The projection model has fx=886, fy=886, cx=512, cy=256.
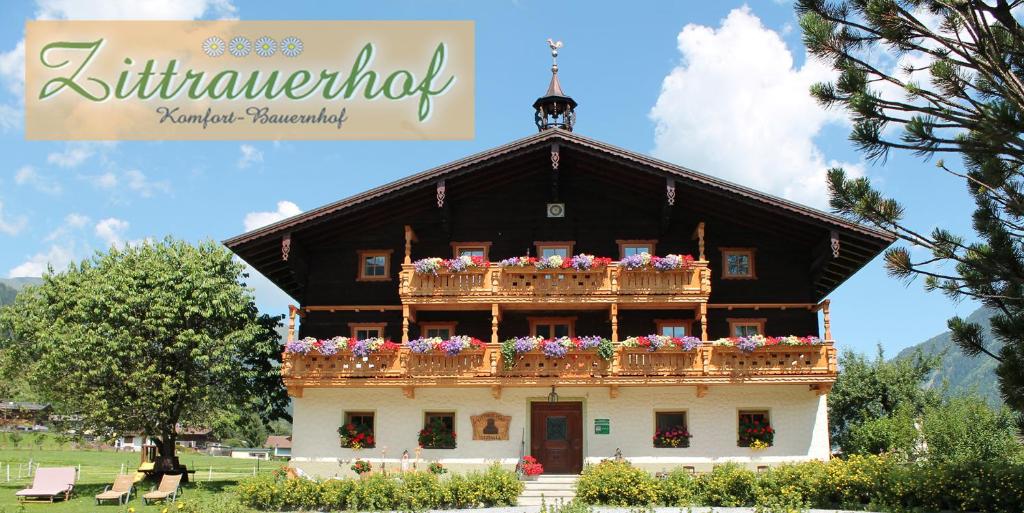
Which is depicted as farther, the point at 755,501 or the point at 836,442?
the point at 836,442

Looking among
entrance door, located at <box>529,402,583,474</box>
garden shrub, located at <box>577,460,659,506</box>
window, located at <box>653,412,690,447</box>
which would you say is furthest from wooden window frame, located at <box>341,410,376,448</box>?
window, located at <box>653,412,690,447</box>

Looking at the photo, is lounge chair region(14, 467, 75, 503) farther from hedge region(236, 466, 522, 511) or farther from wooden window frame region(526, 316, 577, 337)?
wooden window frame region(526, 316, 577, 337)

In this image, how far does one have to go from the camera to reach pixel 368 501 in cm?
2033

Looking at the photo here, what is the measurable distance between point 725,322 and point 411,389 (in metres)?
9.33

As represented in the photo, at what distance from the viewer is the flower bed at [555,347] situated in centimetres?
2388

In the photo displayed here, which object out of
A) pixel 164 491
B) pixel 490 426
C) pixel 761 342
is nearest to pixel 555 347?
pixel 490 426

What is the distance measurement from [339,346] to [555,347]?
19.5 feet

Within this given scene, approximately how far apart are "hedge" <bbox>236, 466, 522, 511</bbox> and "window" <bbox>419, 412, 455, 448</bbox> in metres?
3.48

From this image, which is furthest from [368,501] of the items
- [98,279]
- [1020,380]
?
[1020,380]

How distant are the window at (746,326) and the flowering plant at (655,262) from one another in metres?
2.56

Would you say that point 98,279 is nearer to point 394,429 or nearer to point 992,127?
point 394,429

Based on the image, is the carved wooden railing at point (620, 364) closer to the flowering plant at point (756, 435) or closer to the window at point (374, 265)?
the flowering plant at point (756, 435)

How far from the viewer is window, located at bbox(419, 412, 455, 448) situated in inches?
977

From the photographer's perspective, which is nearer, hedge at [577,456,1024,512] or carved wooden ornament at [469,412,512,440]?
hedge at [577,456,1024,512]
